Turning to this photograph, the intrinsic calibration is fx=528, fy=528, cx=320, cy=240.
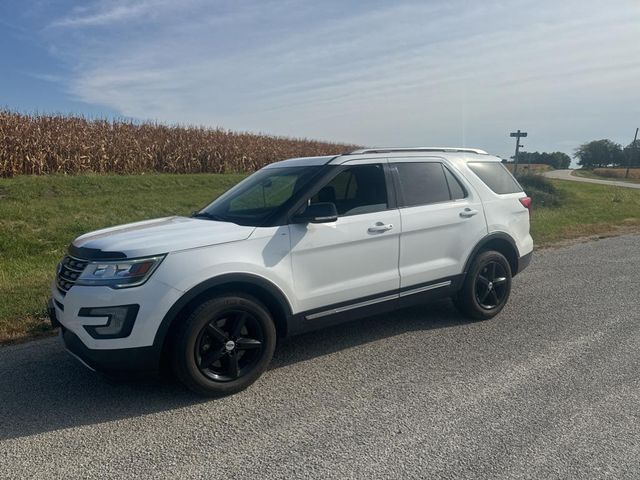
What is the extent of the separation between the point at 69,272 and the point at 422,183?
3.23 m

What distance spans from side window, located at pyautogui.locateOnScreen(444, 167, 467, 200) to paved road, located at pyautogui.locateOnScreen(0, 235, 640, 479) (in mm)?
1357

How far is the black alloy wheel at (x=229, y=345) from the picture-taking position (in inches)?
150

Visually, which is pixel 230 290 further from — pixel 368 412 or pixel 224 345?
pixel 368 412

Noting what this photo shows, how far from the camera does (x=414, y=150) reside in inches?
210

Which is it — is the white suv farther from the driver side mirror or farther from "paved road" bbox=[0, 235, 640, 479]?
"paved road" bbox=[0, 235, 640, 479]

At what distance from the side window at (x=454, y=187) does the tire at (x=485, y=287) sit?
0.65 meters

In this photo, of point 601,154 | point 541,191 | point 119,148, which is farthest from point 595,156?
point 119,148

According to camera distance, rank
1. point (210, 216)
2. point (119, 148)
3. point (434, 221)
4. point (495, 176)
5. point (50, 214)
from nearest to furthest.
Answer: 1. point (210, 216)
2. point (434, 221)
3. point (495, 176)
4. point (50, 214)
5. point (119, 148)

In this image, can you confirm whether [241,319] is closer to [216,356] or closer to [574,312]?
[216,356]

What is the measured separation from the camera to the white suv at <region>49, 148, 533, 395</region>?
359cm

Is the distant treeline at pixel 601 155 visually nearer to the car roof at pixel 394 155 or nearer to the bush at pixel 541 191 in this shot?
the bush at pixel 541 191

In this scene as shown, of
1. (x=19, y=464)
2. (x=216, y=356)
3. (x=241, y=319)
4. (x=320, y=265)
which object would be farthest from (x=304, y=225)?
(x=19, y=464)

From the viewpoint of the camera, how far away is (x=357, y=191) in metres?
4.80

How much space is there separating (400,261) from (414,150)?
1234mm
